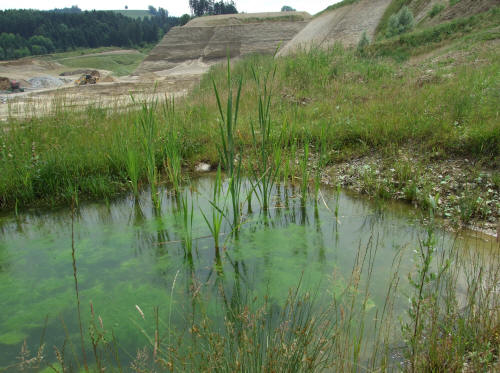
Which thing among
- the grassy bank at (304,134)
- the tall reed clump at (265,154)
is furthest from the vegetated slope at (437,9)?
the tall reed clump at (265,154)

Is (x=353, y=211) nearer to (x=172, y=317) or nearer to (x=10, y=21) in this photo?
(x=172, y=317)

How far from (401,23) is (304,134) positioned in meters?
11.6

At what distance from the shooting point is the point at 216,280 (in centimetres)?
225

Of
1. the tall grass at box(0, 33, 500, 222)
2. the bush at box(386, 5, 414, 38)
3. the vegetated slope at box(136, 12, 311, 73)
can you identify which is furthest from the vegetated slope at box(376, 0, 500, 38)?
the vegetated slope at box(136, 12, 311, 73)

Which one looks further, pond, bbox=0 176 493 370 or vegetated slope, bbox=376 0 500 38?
vegetated slope, bbox=376 0 500 38

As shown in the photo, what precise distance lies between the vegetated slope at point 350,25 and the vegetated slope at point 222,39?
8869mm

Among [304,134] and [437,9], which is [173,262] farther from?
[437,9]

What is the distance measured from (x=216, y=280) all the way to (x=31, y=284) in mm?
1245

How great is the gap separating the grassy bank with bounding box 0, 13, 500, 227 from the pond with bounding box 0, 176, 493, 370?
487 mm

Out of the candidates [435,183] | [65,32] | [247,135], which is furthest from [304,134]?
[65,32]

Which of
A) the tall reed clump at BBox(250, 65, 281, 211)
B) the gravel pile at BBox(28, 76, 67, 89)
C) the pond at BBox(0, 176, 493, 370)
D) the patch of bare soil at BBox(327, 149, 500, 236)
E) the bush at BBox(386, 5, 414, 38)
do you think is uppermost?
the bush at BBox(386, 5, 414, 38)

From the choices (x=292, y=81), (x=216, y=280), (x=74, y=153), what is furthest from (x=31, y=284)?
(x=292, y=81)

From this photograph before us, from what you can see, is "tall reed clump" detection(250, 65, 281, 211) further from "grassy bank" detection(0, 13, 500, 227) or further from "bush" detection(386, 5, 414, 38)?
"bush" detection(386, 5, 414, 38)

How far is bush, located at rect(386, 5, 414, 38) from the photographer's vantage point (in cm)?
1301
